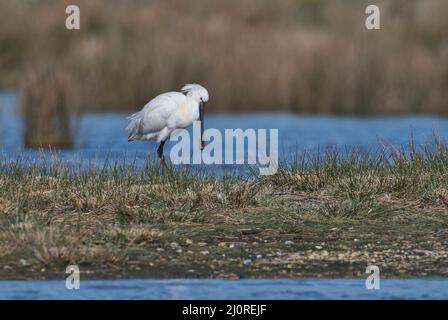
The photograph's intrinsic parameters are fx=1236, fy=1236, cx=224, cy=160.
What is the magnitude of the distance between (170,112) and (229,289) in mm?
6382

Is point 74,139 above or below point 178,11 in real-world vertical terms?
below

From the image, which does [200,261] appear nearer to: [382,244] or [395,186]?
[382,244]

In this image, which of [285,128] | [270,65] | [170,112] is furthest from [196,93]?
[270,65]

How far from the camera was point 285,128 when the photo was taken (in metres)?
24.0

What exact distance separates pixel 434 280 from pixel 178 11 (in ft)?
71.3

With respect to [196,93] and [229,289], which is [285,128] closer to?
[196,93]

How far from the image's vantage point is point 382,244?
9.11 metres

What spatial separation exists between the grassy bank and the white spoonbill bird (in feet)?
8.05

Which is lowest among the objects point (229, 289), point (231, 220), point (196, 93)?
point (229, 289)

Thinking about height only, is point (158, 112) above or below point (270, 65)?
below

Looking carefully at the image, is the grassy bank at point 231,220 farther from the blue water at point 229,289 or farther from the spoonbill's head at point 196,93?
the spoonbill's head at point 196,93

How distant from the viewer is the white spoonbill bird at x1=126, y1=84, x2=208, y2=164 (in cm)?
1400

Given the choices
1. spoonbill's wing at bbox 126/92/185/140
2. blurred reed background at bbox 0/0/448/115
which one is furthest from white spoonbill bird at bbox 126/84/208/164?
blurred reed background at bbox 0/0/448/115
